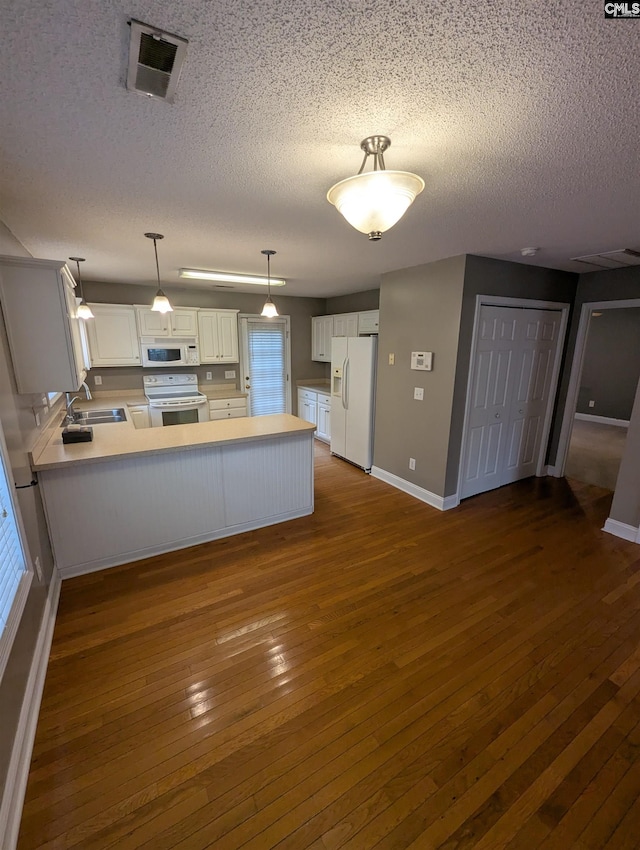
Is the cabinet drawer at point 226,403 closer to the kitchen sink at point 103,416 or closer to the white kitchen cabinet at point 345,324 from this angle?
the kitchen sink at point 103,416

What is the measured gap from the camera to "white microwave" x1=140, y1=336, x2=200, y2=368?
485cm

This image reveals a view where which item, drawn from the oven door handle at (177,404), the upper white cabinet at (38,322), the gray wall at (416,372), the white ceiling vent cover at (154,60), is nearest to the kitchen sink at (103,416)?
the oven door handle at (177,404)

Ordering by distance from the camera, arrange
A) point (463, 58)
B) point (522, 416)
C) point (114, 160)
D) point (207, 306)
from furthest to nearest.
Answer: point (207, 306) < point (522, 416) < point (114, 160) < point (463, 58)

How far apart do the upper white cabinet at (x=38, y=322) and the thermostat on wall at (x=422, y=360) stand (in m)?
2.97

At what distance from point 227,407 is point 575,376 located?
4.64 metres

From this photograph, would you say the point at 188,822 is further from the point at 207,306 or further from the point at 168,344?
the point at 207,306

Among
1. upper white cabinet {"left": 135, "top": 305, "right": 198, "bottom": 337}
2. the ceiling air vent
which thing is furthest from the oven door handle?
the ceiling air vent

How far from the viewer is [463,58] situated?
0.97 meters

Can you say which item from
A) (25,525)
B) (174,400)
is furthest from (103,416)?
(25,525)

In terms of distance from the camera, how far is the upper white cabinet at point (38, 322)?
2086mm

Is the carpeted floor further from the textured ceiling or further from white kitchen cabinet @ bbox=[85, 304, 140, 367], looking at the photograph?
white kitchen cabinet @ bbox=[85, 304, 140, 367]

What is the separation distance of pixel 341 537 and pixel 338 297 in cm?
451

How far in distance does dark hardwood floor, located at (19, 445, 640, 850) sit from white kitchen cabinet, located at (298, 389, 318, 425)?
329 centimetres

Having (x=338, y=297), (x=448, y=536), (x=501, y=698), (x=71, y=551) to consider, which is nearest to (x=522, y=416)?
(x=448, y=536)
